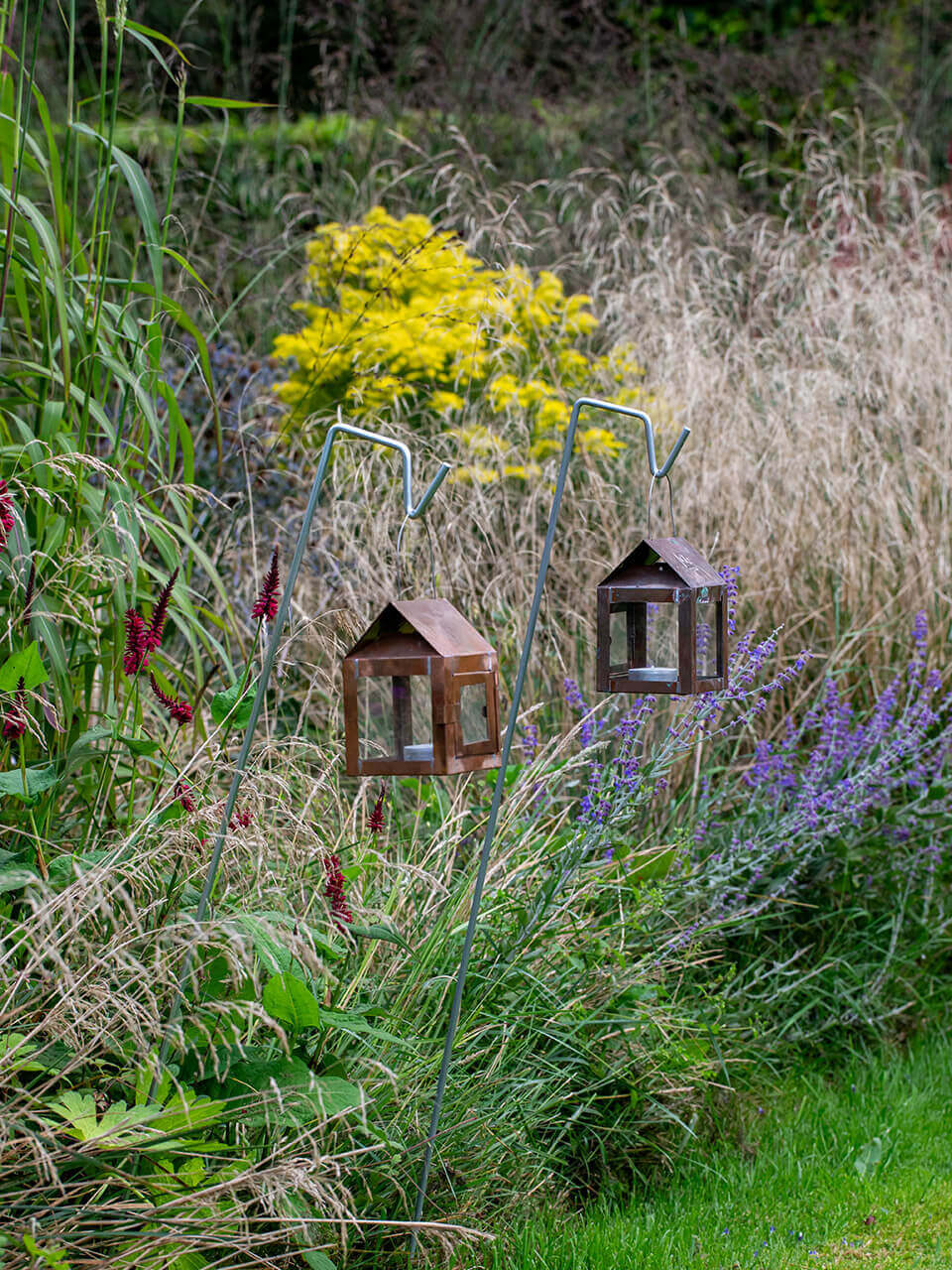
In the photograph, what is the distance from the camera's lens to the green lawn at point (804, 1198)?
2252 millimetres

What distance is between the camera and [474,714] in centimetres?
180

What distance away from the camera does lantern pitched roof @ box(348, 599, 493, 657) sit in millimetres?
1654

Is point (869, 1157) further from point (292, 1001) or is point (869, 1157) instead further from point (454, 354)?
point (454, 354)

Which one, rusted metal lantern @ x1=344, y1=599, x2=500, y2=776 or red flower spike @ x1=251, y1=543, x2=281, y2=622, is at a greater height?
red flower spike @ x1=251, y1=543, x2=281, y2=622

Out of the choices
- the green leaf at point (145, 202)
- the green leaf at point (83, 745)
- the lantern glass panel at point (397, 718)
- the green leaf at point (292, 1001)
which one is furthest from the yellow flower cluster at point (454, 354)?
the green leaf at point (292, 1001)

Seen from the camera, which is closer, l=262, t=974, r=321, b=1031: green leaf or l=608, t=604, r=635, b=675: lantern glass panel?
l=262, t=974, r=321, b=1031: green leaf

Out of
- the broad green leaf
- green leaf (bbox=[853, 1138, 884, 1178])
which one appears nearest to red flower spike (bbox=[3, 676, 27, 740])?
the broad green leaf

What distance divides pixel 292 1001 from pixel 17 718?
54cm

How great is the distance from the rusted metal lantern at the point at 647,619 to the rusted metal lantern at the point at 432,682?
25cm

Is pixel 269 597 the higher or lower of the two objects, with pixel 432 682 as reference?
higher

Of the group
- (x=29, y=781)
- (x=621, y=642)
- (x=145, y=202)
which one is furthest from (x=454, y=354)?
(x=29, y=781)

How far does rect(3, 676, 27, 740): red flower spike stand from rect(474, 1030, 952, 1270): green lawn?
43.9 inches

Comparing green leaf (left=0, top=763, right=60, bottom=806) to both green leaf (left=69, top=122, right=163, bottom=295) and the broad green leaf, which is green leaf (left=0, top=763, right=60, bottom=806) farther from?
green leaf (left=69, top=122, right=163, bottom=295)

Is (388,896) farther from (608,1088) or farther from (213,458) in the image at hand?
(213,458)
